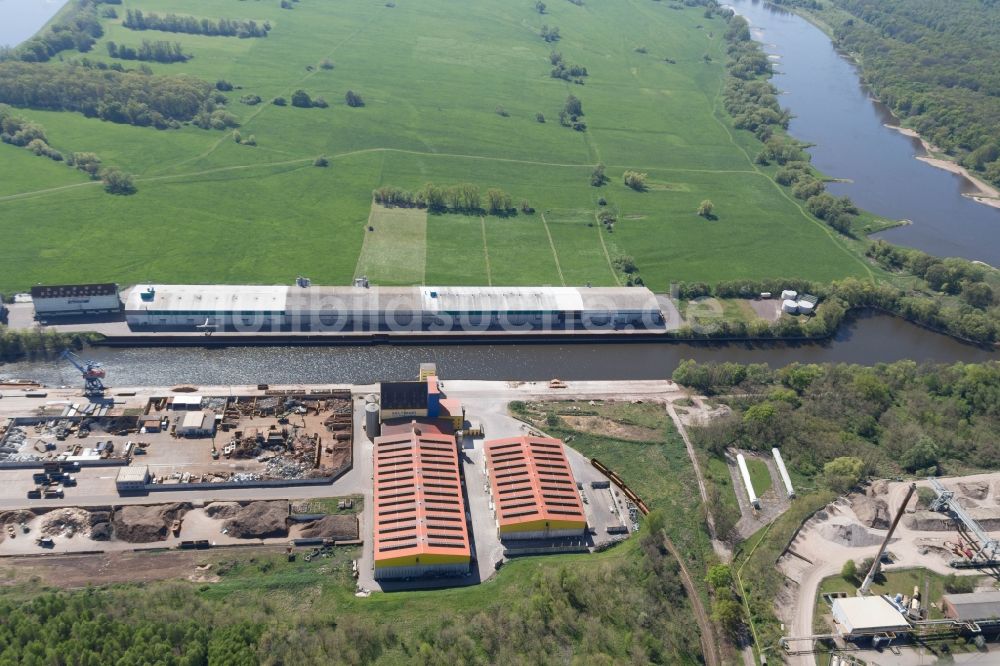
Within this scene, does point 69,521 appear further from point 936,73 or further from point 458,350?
point 936,73

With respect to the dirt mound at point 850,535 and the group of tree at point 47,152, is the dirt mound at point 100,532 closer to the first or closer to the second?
the dirt mound at point 850,535

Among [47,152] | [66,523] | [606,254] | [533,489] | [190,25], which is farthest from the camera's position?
[190,25]

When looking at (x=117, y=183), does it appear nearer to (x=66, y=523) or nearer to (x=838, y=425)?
(x=66, y=523)

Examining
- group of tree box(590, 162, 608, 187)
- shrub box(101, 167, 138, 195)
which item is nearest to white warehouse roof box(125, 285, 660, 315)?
shrub box(101, 167, 138, 195)

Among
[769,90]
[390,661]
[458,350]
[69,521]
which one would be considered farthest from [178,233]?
A: [769,90]

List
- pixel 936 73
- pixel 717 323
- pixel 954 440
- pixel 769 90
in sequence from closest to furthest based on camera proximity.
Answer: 1. pixel 954 440
2. pixel 717 323
3. pixel 769 90
4. pixel 936 73

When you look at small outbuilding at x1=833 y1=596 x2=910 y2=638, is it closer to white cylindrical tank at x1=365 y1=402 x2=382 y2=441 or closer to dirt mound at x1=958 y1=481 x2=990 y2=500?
dirt mound at x1=958 y1=481 x2=990 y2=500

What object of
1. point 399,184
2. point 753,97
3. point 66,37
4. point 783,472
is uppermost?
point 753,97

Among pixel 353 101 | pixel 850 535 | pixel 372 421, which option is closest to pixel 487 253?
pixel 372 421
